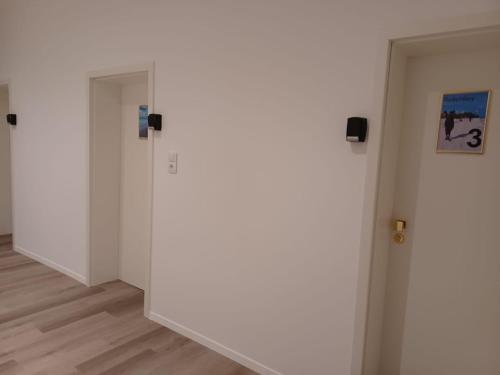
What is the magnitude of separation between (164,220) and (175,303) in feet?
2.16

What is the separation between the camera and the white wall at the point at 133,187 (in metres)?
3.35

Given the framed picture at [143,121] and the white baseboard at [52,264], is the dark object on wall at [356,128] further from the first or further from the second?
the white baseboard at [52,264]

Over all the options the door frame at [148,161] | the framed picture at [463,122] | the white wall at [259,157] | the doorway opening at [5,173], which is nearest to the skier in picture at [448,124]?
the framed picture at [463,122]

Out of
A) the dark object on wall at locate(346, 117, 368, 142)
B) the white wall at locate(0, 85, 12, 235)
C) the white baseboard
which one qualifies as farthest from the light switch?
the white wall at locate(0, 85, 12, 235)

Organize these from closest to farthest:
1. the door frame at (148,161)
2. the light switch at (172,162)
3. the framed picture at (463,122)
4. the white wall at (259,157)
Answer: the framed picture at (463,122)
the white wall at (259,157)
the light switch at (172,162)
the door frame at (148,161)

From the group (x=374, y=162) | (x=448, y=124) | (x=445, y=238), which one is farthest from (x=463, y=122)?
(x=445, y=238)

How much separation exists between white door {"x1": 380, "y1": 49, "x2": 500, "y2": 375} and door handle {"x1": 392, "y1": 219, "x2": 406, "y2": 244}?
29mm

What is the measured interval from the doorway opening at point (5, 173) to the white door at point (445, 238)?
16.1ft

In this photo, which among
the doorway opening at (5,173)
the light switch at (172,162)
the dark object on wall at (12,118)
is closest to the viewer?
the light switch at (172,162)

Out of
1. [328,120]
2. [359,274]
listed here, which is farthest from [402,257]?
[328,120]

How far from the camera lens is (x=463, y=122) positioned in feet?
5.79

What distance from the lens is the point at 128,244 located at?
3.59m

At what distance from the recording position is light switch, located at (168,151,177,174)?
2633 mm

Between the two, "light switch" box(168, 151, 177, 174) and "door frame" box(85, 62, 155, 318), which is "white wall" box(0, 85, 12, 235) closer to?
"door frame" box(85, 62, 155, 318)
